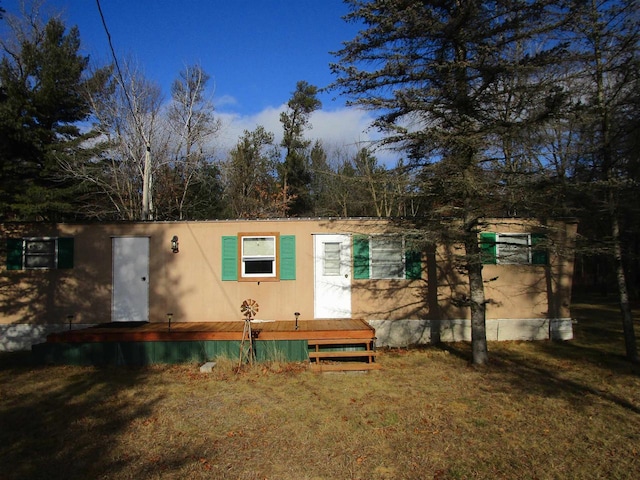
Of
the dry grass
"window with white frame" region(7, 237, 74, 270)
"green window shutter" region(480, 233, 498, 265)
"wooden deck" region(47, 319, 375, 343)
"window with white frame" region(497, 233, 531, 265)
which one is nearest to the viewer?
the dry grass

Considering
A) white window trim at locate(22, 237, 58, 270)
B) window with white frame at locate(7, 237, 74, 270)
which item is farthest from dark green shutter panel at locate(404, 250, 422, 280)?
white window trim at locate(22, 237, 58, 270)

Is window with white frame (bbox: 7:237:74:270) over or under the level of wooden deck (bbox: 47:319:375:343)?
over

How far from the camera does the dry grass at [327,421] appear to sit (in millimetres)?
3791

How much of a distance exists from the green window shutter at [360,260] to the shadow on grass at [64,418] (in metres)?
4.47

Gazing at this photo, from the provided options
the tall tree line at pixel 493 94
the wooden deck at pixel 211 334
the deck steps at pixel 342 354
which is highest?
the tall tree line at pixel 493 94

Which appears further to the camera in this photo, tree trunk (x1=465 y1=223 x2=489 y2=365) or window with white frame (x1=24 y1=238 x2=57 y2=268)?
window with white frame (x1=24 y1=238 x2=57 y2=268)

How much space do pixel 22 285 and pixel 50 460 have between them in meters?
6.43

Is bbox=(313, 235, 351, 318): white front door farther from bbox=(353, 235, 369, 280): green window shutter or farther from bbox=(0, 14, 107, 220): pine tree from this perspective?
bbox=(0, 14, 107, 220): pine tree

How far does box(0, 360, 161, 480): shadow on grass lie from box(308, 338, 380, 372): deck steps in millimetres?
2649

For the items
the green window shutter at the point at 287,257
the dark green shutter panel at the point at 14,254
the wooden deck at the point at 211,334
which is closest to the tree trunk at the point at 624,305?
the wooden deck at the point at 211,334

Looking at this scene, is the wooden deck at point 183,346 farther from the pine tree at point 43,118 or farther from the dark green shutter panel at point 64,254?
the pine tree at point 43,118

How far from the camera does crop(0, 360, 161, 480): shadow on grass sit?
3.85 m

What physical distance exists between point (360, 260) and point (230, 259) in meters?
2.77

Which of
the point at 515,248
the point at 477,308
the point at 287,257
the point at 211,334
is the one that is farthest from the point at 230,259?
the point at 515,248
